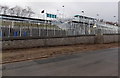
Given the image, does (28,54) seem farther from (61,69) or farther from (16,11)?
(16,11)

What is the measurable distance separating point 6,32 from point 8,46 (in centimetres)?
213

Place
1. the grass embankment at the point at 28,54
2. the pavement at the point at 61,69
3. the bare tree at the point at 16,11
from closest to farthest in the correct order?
the pavement at the point at 61,69, the grass embankment at the point at 28,54, the bare tree at the point at 16,11

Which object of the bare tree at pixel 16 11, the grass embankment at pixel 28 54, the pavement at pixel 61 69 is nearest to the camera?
the pavement at pixel 61 69

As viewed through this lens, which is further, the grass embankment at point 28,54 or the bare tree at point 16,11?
the bare tree at point 16,11

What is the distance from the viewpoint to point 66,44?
21891 mm

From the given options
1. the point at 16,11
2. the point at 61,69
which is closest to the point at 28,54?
the point at 61,69

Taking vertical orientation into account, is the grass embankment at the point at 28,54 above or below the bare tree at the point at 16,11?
below

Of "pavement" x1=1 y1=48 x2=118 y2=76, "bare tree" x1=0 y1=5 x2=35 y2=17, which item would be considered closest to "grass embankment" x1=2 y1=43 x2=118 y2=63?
"pavement" x1=1 y1=48 x2=118 y2=76

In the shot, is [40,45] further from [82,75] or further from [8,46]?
[82,75]

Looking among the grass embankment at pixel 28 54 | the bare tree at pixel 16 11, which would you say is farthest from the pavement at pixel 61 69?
the bare tree at pixel 16 11

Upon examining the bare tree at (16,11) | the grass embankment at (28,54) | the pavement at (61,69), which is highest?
the bare tree at (16,11)

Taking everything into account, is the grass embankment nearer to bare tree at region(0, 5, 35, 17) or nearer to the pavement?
the pavement

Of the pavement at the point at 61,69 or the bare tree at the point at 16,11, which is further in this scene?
the bare tree at the point at 16,11

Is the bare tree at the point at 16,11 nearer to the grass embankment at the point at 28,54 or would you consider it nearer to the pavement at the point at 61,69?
the grass embankment at the point at 28,54
